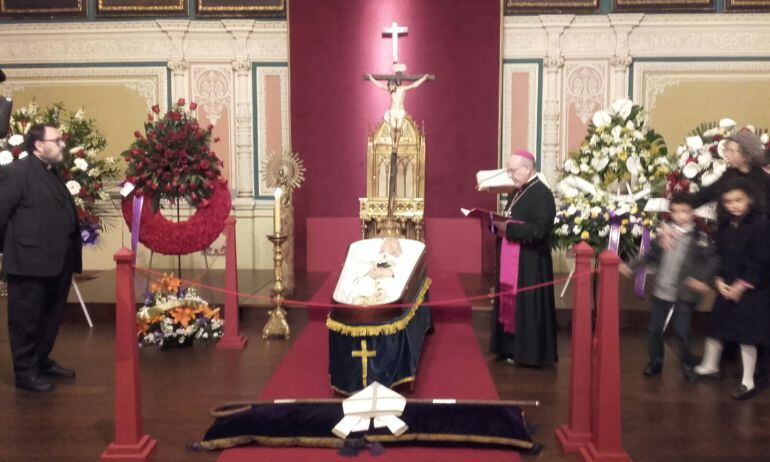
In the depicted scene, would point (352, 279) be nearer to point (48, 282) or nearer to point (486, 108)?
point (48, 282)

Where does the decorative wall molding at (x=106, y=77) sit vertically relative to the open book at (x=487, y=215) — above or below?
above

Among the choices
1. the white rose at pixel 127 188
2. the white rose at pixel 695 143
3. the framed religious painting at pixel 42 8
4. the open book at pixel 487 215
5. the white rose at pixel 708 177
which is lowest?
the open book at pixel 487 215

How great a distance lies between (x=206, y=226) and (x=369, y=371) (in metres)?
3.05

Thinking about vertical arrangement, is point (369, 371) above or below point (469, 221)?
below

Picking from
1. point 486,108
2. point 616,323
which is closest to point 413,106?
point 486,108

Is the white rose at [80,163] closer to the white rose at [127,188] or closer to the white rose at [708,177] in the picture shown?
the white rose at [127,188]

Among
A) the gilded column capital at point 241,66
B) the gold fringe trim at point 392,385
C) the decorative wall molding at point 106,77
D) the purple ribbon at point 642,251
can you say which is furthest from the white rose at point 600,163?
the decorative wall molding at point 106,77

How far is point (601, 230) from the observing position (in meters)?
6.44

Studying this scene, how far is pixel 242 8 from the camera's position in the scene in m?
8.97

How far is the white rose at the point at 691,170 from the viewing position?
605 cm

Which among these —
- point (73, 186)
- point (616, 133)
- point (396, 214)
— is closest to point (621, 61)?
point (616, 133)

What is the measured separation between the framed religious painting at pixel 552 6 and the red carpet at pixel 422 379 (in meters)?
4.03

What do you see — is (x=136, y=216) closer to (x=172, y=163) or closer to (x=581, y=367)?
(x=172, y=163)

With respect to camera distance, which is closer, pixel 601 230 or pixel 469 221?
pixel 601 230
